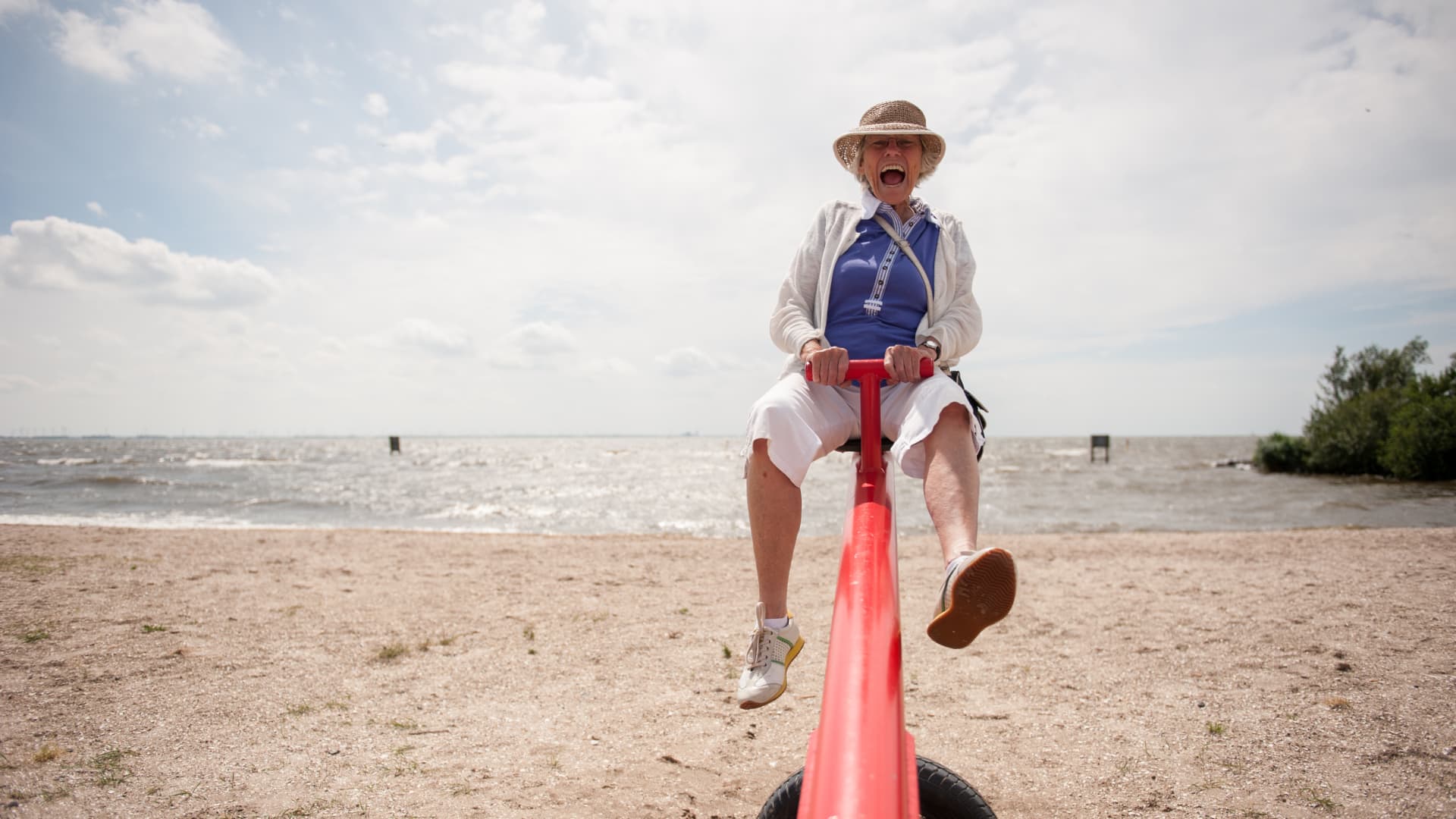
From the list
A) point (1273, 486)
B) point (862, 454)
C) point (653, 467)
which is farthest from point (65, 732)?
point (653, 467)

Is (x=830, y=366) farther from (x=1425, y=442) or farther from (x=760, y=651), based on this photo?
(x=1425, y=442)

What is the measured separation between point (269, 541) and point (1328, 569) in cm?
1345

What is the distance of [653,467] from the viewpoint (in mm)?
45812

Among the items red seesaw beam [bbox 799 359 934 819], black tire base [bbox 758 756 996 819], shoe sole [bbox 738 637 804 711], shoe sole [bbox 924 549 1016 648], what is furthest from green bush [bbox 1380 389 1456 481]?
red seesaw beam [bbox 799 359 934 819]

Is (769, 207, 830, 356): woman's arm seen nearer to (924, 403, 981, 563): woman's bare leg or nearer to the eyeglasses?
the eyeglasses

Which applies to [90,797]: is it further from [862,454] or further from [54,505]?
[54,505]

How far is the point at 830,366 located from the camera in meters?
2.14

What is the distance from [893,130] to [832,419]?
1062 millimetres

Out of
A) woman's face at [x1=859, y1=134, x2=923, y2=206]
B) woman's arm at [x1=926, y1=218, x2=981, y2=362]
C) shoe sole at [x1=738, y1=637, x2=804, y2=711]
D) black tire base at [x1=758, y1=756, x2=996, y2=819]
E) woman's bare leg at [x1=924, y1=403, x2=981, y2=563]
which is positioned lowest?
black tire base at [x1=758, y1=756, x2=996, y2=819]

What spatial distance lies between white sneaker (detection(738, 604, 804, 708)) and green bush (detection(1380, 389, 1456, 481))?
31.5 m

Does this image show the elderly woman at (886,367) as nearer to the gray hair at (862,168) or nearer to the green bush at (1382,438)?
the gray hair at (862,168)

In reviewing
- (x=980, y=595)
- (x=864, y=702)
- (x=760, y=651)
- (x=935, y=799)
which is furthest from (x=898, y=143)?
(x=935, y=799)

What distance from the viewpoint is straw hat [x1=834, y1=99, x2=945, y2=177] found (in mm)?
2607

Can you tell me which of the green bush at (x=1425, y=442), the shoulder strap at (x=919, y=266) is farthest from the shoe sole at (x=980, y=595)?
the green bush at (x=1425, y=442)
